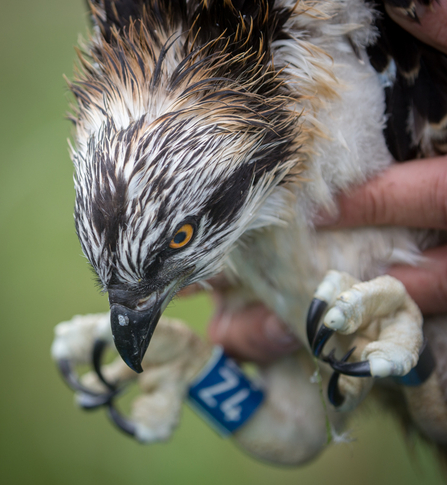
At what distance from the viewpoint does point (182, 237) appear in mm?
754

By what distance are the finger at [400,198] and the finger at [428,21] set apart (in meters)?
0.26

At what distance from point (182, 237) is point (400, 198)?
0.52 m

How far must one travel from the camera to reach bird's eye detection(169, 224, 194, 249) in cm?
74

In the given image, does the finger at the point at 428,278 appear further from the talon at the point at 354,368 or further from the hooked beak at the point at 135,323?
the hooked beak at the point at 135,323

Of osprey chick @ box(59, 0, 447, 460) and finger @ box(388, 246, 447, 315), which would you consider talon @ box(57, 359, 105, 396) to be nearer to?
osprey chick @ box(59, 0, 447, 460)

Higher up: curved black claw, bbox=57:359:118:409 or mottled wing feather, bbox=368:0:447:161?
mottled wing feather, bbox=368:0:447:161

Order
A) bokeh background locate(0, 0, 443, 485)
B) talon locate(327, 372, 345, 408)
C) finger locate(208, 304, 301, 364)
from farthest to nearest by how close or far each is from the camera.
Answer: bokeh background locate(0, 0, 443, 485), finger locate(208, 304, 301, 364), talon locate(327, 372, 345, 408)

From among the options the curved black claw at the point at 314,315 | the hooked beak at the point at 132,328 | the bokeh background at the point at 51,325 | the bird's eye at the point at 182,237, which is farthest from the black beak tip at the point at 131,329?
the bokeh background at the point at 51,325

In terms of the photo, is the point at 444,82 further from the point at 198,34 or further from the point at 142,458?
the point at 142,458

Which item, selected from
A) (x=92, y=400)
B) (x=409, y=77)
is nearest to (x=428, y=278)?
(x=409, y=77)

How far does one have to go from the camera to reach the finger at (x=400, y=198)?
0.97 metres

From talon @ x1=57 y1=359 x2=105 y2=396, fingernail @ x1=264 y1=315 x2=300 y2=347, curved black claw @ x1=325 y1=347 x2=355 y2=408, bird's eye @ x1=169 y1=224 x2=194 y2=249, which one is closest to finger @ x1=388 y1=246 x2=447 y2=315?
curved black claw @ x1=325 y1=347 x2=355 y2=408

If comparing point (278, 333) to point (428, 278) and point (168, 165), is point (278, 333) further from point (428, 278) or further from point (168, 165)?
point (168, 165)

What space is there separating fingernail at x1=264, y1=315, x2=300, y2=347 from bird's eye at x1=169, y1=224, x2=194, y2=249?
2.27ft
